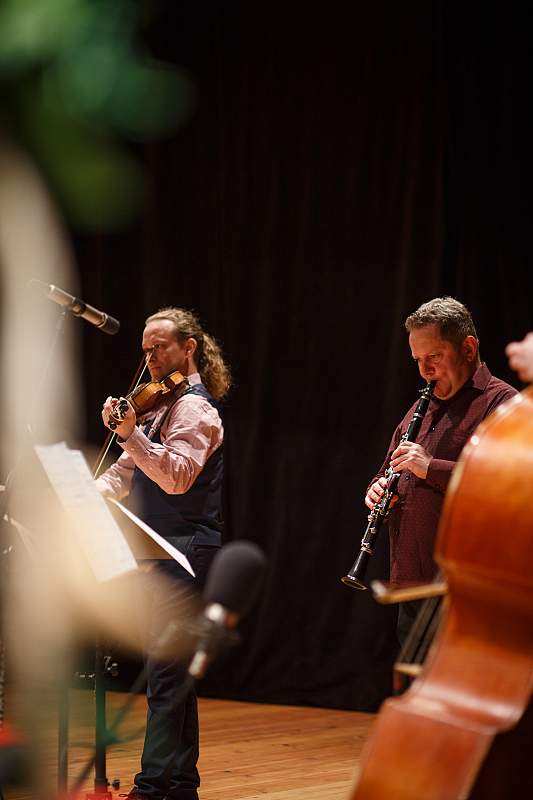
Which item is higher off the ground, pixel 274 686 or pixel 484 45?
pixel 484 45

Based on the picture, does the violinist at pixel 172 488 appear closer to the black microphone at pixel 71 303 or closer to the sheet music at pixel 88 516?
the black microphone at pixel 71 303

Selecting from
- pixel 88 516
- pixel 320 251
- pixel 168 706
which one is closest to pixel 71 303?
pixel 88 516

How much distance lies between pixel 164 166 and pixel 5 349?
3.99 feet

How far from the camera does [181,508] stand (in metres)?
3.02

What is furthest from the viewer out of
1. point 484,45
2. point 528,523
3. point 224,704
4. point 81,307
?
point 224,704

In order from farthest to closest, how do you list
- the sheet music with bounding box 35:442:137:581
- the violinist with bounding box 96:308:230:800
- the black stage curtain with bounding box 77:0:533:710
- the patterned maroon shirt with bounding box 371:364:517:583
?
1. the black stage curtain with bounding box 77:0:533:710
2. the violinist with bounding box 96:308:230:800
3. the patterned maroon shirt with bounding box 371:364:517:583
4. the sheet music with bounding box 35:442:137:581

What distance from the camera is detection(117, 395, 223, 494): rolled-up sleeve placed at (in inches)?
114

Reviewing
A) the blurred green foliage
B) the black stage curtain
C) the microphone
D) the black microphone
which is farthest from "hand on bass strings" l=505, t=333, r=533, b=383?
the black stage curtain

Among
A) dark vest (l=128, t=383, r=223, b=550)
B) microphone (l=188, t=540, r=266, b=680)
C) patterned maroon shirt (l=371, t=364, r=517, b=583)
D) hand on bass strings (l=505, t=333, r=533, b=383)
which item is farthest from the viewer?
dark vest (l=128, t=383, r=223, b=550)

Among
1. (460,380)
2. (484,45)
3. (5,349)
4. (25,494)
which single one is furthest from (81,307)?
(484,45)

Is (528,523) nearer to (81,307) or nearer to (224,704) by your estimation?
(81,307)

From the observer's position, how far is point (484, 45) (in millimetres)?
4223

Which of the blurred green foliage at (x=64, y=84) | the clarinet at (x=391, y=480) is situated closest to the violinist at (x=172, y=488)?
the clarinet at (x=391, y=480)

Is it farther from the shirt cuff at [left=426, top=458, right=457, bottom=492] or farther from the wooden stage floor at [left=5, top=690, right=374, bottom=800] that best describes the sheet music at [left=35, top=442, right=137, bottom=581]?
the wooden stage floor at [left=5, top=690, right=374, bottom=800]
